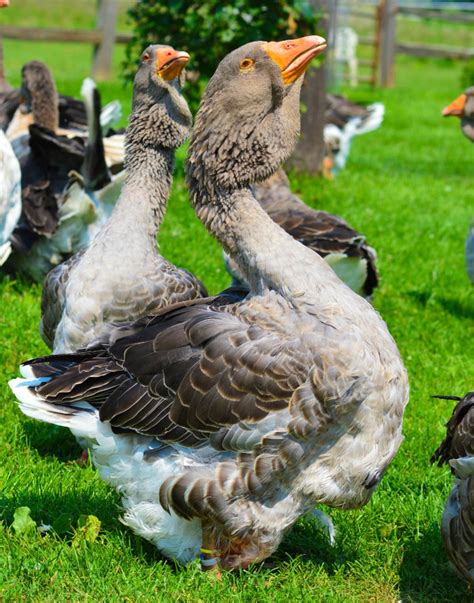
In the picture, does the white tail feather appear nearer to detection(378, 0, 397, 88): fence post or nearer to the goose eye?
the goose eye

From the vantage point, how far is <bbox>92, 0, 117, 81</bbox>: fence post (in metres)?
20.0

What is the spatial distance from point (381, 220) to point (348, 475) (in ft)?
23.5

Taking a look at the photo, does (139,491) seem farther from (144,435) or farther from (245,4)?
(245,4)

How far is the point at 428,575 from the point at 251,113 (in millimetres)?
2081

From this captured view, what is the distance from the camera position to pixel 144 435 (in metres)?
3.80

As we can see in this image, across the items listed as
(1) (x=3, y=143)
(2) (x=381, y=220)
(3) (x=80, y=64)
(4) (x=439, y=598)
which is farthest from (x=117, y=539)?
(3) (x=80, y=64)

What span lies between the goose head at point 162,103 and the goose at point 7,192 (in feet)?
4.63

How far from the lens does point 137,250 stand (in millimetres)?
5043

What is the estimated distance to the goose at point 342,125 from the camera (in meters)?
12.8

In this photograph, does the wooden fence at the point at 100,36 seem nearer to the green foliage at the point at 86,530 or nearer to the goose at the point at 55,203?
the goose at the point at 55,203

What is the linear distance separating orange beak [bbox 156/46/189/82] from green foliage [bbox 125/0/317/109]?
4984 mm

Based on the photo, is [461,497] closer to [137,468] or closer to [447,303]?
[137,468]

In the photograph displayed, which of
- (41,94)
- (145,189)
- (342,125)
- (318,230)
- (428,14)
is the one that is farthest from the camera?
(428,14)

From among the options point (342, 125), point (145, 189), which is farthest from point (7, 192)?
point (342, 125)
